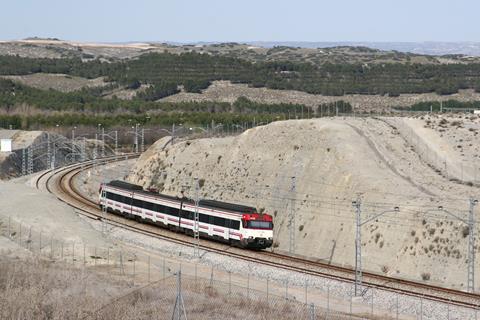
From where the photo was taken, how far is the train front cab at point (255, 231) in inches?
2584

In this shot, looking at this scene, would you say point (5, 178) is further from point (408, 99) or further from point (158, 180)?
point (408, 99)

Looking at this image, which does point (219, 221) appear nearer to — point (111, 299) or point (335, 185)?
point (335, 185)

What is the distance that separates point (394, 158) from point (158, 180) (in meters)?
30.3

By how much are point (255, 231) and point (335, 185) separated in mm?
16129

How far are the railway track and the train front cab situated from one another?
66 centimetres

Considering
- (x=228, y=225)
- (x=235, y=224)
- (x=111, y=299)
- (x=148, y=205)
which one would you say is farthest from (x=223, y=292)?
(x=148, y=205)

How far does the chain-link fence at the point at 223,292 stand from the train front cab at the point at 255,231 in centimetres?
450

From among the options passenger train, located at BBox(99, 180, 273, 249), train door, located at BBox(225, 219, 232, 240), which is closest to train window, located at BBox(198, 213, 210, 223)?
passenger train, located at BBox(99, 180, 273, 249)

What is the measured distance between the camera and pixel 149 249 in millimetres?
67500

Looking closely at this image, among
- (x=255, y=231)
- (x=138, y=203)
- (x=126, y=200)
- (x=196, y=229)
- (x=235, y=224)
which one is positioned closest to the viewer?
(x=255, y=231)

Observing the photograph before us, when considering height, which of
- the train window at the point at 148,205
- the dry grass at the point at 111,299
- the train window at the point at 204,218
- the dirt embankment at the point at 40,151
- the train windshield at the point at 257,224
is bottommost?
the dirt embankment at the point at 40,151

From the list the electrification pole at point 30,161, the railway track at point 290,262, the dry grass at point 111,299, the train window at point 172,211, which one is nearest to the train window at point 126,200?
the railway track at point 290,262

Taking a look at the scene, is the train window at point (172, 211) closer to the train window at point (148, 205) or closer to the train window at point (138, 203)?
the train window at point (148, 205)

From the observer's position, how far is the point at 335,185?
263 ft
